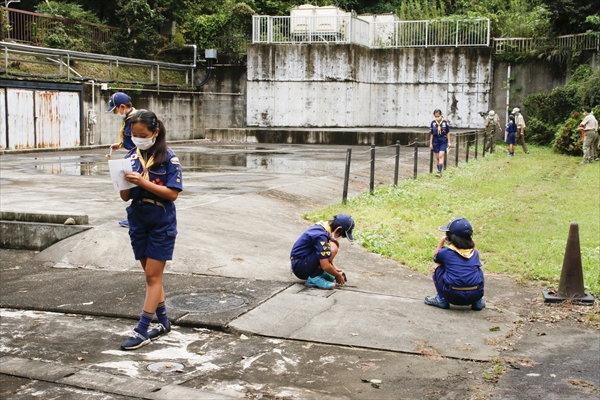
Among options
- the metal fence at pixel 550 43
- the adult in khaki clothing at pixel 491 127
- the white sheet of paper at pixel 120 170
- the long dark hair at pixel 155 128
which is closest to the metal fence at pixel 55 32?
the adult in khaki clothing at pixel 491 127

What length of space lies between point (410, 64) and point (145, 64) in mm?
12129

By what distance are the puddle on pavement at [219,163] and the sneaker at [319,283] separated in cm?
1012

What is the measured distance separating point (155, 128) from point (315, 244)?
2550 mm

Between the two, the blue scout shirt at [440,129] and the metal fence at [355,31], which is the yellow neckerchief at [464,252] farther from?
→ the metal fence at [355,31]

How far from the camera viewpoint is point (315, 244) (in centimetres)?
747

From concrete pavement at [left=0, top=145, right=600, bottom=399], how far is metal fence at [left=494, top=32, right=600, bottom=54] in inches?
869

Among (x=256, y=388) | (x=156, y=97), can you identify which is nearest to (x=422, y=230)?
(x=256, y=388)

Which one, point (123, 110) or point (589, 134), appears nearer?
point (123, 110)

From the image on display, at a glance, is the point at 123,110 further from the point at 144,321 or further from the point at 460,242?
the point at 460,242

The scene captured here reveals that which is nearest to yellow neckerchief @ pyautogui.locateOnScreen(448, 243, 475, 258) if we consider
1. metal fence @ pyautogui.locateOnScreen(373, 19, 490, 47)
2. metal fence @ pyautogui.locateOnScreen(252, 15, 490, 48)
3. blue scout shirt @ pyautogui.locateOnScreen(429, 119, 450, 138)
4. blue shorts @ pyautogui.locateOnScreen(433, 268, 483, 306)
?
blue shorts @ pyautogui.locateOnScreen(433, 268, 483, 306)

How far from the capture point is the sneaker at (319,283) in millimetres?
7539

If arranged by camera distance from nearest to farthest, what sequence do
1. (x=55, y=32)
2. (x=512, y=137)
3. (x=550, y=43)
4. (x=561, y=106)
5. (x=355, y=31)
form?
(x=512, y=137) < (x=55, y=32) < (x=561, y=106) < (x=550, y=43) < (x=355, y=31)

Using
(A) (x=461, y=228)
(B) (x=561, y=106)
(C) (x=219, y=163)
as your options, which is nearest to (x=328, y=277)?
(A) (x=461, y=228)

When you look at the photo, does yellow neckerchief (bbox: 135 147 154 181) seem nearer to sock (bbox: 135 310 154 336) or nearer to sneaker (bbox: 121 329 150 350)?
sock (bbox: 135 310 154 336)
